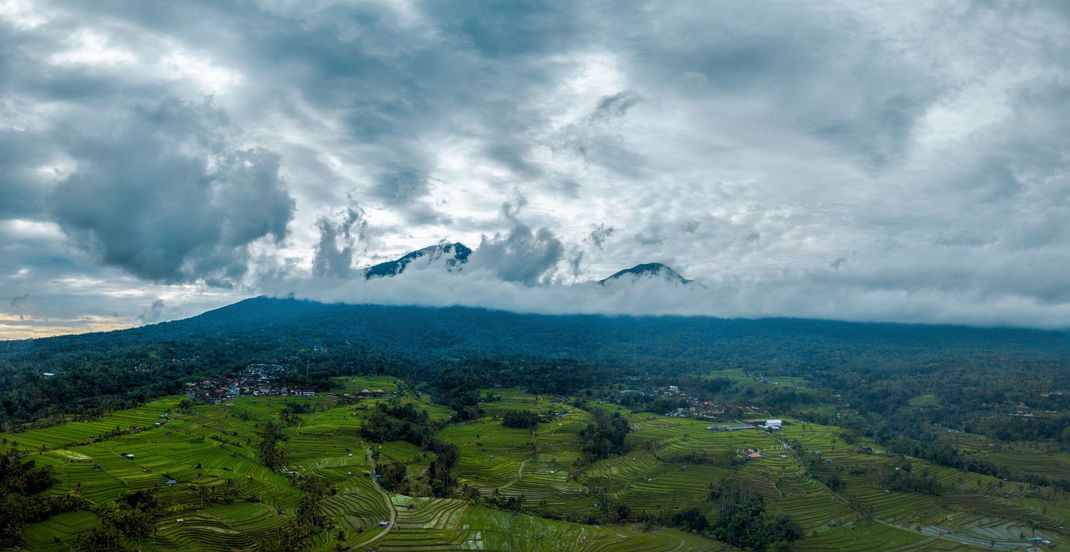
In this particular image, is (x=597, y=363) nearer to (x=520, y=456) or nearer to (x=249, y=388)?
(x=249, y=388)

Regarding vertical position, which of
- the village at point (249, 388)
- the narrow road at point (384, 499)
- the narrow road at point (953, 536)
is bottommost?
the narrow road at point (953, 536)

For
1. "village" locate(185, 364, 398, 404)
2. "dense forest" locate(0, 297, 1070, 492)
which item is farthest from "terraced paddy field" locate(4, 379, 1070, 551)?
"dense forest" locate(0, 297, 1070, 492)

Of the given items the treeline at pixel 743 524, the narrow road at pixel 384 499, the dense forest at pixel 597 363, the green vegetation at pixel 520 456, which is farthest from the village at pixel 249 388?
the treeline at pixel 743 524

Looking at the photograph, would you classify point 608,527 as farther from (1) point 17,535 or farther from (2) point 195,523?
(1) point 17,535

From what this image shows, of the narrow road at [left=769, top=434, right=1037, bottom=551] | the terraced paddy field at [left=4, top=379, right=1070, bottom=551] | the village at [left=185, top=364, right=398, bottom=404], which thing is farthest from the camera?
the village at [left=185, top=364, right=398, bottom=404]

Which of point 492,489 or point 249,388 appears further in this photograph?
point 249,388

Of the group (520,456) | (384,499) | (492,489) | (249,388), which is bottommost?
(492,489)

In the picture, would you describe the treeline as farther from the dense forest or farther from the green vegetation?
the dense forest

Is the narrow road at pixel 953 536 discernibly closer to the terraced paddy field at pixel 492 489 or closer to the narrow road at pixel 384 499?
the terraced paddy field at pixel 492 489

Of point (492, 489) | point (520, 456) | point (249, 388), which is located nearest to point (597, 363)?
point (249, 388)
